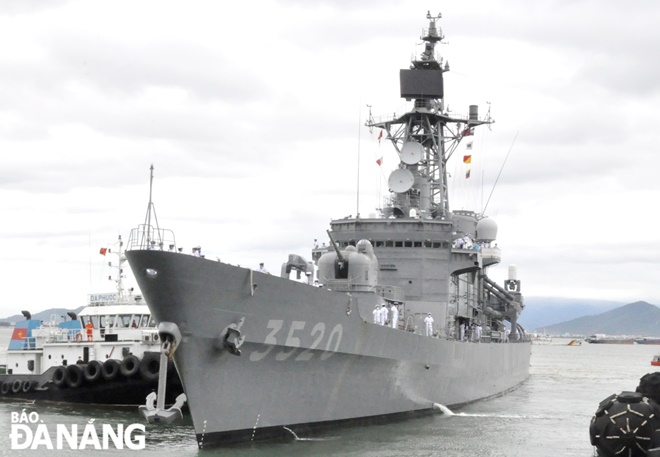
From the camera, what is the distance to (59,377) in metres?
25.0

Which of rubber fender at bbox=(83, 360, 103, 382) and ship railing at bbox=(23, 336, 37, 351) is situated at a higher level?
ship railing at bbox=(23, 336, 37, 351)

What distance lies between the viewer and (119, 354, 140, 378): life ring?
23.4 meters

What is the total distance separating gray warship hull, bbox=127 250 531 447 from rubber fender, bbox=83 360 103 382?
815cm

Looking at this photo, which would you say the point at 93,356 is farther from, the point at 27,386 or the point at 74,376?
the point at 27,386

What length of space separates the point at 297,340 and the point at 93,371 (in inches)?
381

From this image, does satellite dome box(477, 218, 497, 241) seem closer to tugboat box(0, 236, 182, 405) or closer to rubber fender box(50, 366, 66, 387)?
tugboat box(0, 236, 182, 405)

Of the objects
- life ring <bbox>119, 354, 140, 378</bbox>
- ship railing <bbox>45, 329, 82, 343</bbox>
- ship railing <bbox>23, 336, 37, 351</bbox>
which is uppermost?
ship railing <bbox>45, 329, 82, 343</bbox>

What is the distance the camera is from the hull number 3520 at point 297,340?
1625cm

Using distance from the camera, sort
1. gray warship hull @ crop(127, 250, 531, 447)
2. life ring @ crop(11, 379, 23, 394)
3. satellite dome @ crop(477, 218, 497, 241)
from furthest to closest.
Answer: satellite dome @ crop(477, 218, 497, 241) < life ring @ crop(11, 379, 23, 394) < gray warship hull @ crop(127, 250, 531, 447)

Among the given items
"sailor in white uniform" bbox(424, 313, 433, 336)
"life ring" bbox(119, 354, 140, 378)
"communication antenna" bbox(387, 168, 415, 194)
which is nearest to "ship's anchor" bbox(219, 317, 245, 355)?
"sailor in white uniform" bbox(424, 313, 433, 336)

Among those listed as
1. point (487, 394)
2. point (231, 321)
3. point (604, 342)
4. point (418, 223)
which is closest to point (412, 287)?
point (418, 223)

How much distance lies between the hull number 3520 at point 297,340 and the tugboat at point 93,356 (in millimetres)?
6899

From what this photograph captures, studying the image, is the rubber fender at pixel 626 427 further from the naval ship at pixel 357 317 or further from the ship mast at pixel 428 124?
the ship mast at pixel 428 124

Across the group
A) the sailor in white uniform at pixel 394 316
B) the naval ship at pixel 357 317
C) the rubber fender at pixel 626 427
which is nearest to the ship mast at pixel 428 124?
the naval ship at pixel 357 317
